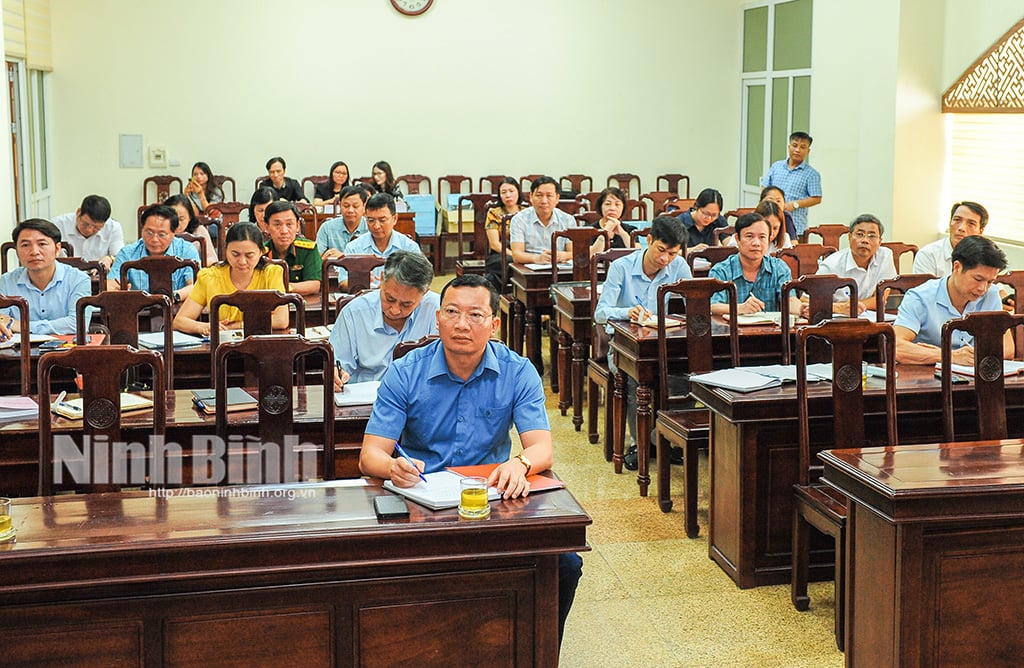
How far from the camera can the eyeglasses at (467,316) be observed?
9.64ft

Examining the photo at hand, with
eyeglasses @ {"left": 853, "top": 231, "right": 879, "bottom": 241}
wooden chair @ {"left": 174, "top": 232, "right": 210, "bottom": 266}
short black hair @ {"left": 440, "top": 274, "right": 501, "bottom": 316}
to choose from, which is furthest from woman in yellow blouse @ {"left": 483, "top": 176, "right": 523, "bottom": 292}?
short black hair @ {"left": 440, "top": 274, "right": 501, "bottom": 316}

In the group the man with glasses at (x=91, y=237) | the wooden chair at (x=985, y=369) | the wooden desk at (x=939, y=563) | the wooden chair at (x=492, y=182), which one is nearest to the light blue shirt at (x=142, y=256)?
the man with glasses at (x=91, y=237)

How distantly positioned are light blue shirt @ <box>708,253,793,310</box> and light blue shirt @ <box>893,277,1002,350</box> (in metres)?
0.89

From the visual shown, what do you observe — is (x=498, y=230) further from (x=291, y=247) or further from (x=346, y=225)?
(x=291, y=247)

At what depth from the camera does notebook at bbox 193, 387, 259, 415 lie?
11.4 feet

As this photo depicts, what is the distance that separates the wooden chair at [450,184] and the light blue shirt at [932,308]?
8.01m

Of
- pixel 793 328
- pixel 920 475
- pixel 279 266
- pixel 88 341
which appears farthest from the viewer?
pixel 279 266

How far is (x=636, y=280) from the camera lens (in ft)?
17.4

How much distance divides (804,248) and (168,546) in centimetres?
472

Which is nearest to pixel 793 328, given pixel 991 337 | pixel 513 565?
pixel 991 337

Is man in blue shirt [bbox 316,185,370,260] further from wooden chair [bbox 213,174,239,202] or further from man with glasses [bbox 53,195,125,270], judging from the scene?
wooden chair [bbox 213,174,239,202]

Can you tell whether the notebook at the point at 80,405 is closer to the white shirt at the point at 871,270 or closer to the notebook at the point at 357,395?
the notebook at the point at 357,395

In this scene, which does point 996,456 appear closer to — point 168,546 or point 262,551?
point 262,551

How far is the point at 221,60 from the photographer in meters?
11.6
